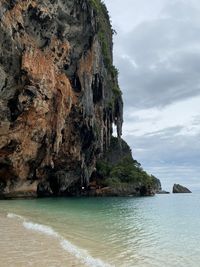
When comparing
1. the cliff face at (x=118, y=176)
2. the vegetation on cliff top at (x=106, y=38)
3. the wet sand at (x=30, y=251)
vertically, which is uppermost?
the vegetation on cliff top at (x=106, y=38)

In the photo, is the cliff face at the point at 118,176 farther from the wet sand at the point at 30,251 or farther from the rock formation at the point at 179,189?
the wet sand at the point at 30,251

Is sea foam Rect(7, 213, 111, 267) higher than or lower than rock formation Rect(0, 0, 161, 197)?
lower

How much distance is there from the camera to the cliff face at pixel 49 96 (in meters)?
30.6

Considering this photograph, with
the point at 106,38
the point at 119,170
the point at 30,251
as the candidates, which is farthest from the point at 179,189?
the point at 30,251

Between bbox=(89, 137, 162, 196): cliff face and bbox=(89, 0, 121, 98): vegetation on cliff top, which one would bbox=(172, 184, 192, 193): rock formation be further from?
bbox=(89, 0, 121, 98): vegetation on cliff top

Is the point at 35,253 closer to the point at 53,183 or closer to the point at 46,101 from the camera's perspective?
the point at 46,101

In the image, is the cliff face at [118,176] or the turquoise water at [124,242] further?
the cliff face at [118,176]

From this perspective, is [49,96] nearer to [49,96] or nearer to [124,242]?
[49,96]

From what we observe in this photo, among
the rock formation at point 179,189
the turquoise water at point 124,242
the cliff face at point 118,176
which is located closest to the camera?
the turquoise water at point 124,242

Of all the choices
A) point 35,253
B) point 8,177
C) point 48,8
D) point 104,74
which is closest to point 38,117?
point 8,177

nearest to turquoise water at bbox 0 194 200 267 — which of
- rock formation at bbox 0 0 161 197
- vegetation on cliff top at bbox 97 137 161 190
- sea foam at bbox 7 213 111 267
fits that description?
sea foam at bbox 7 213 111 267

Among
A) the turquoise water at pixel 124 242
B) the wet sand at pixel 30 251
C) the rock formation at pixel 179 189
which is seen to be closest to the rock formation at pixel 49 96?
the turquoise water at pixel 124 242

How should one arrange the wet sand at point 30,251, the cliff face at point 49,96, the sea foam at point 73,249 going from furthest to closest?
1. the cliff face at point 49,96
2. the sea foam at point 73,249
3. the wet sand at point 30,251

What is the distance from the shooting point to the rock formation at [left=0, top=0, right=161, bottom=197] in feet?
100
